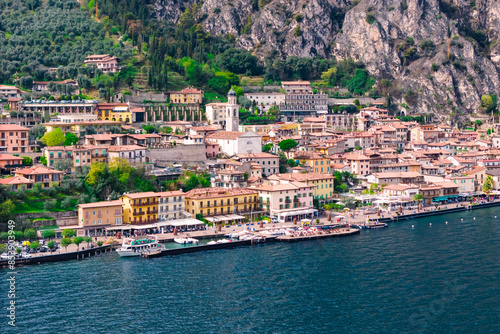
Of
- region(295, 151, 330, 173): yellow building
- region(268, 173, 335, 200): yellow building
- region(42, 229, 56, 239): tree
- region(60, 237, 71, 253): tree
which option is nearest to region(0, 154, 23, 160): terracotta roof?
region(42, 229, 56, 239): tree

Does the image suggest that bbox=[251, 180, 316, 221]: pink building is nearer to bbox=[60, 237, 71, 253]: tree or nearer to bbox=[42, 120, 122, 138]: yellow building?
bbox=[60, 237, 71, 253]: tree

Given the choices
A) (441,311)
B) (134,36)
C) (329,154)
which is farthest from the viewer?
(134,36)

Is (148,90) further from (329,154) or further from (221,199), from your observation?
(221,199)

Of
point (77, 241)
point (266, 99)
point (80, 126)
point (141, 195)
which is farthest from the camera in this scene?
point (266, 99)

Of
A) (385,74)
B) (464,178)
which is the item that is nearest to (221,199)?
(464,178)

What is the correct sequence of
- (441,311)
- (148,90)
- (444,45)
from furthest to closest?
(444,45), (148,90), (441,311)

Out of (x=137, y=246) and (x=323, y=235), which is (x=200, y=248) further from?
(x=323, y=235)

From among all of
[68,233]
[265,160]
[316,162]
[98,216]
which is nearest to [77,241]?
Answer: [68,233]
